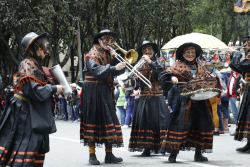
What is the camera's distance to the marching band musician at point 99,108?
7.46m

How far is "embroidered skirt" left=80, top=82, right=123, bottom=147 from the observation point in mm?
7469

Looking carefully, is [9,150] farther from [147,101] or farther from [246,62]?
[246,62]

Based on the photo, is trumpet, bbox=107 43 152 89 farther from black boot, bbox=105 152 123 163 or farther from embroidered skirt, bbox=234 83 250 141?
embroidered skirt, bbox=234 83 250 141

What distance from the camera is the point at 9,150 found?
566cm

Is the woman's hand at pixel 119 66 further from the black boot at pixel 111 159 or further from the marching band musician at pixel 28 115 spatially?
the marching band musician at pixel 28 115

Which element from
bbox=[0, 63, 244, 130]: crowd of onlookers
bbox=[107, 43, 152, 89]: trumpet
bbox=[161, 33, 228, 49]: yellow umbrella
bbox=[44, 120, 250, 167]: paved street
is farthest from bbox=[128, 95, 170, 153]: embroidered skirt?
bbox=[161, 33, 228, 49]: yellow umbrella

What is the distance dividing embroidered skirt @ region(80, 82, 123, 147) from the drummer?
2.99 ft

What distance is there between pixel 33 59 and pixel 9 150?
1.23 meters

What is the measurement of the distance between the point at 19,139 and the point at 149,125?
10.9ft

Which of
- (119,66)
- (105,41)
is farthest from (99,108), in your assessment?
(105,41)

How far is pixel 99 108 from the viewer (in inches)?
297

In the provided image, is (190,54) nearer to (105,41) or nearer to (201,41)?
(105,41)

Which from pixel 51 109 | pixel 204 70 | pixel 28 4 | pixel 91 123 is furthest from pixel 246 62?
pixel 28 4

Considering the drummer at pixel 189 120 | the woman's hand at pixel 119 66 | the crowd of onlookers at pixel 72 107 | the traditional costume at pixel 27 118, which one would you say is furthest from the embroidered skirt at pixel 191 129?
the crowd of onlookers at pixel 72 107
